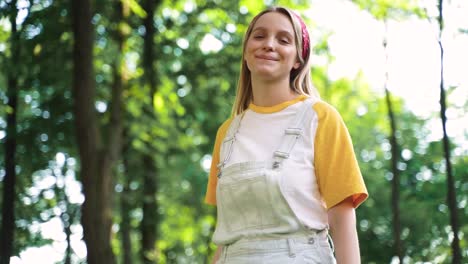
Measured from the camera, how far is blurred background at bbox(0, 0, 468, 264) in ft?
34.9

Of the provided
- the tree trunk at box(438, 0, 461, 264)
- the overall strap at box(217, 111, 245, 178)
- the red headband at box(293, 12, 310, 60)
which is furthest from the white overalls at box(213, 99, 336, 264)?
the tree trunk at box(438, 0, 461, 264)

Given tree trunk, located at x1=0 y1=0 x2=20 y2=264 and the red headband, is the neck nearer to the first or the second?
the red headband

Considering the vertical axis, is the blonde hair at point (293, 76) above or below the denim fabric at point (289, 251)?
above

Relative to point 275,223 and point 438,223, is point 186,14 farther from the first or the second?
point 275,223

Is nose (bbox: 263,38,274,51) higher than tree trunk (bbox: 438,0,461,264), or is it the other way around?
nose (bbox: 263,38,274,51)

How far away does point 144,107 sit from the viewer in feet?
46.5

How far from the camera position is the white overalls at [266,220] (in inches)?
109

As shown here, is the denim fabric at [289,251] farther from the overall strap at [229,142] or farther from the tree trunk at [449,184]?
the tree trunk at [449,184]

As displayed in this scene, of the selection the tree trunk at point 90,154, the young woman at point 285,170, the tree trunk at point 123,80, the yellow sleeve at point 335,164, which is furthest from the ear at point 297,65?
the tree trunk at point 123,80

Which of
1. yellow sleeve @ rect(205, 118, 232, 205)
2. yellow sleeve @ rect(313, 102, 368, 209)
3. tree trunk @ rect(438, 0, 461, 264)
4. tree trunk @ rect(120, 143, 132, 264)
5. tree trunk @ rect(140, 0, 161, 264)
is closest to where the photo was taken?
yellow sleeve @ rect(313, 102, 368, 209)

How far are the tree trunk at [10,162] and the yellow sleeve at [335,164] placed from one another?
9.58m

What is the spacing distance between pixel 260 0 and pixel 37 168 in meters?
5.72

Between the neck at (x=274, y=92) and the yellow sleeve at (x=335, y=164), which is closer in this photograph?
the yellow sleeve at (x=335, y=164)

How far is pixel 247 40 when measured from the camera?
3.10m
